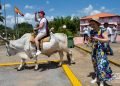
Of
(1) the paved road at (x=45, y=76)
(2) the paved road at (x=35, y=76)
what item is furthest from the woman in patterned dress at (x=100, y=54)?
(2) the paved road at (x=35, y=76)

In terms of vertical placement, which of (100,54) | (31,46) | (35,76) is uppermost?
(100,54)

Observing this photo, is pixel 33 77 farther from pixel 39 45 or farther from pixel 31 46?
pixel 31 46

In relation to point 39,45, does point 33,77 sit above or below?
below

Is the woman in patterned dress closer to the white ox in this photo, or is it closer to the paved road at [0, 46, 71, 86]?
the paved road at [0, 46, 71, 86]

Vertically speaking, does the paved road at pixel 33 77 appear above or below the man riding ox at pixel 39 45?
below

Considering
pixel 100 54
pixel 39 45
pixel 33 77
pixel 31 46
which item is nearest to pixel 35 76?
pixel 33 77

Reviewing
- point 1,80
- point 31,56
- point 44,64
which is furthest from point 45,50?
point 1,80

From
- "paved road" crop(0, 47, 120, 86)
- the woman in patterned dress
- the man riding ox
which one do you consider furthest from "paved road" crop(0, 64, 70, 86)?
the woman in patterned dress

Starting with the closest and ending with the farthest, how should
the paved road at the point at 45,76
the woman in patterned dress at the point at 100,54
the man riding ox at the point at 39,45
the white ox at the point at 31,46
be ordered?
1. the woman in patterned dress at the point at 100,54
2. the paved road at the point at 45,76
3. the man riding ox at the point at 39,45
4. the white ox at the point at 31,46

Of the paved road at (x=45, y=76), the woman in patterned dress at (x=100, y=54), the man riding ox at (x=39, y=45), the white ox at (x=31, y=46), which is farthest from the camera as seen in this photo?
the white ox at (x=31, y=46)

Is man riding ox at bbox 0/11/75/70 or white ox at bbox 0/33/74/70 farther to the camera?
white ox at bbox 0/33/74/70

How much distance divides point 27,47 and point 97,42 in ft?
14.4

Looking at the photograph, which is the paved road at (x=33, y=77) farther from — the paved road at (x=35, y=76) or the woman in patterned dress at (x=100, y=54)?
the woman in patterned dress at (x=100, y=54)

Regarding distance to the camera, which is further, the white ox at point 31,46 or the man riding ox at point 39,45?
the white ox at point 31,46
